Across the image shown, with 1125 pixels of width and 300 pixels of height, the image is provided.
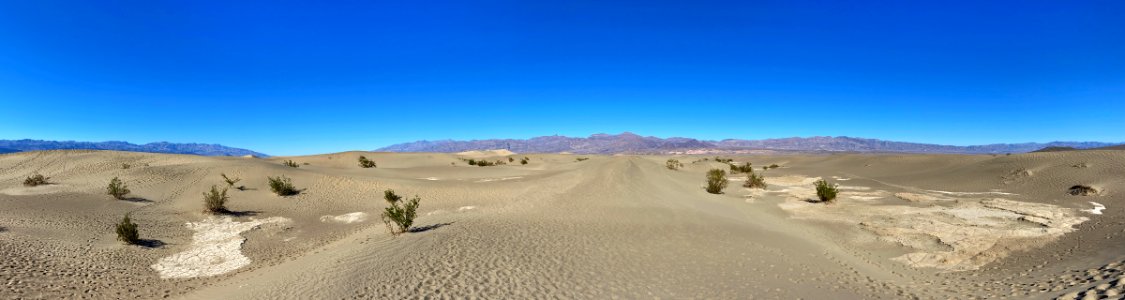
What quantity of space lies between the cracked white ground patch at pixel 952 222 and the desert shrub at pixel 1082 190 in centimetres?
175

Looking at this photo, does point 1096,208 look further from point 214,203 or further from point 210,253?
point 214,203

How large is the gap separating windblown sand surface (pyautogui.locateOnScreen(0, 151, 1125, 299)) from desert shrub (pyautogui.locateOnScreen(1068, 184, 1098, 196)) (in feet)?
1.14

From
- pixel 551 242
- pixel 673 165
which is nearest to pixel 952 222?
pixel 551 242

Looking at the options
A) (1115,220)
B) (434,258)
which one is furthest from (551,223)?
(1115,220)

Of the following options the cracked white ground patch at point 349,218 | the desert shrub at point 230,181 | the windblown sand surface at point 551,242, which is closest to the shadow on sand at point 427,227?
the windblown sand surface at point 551,242

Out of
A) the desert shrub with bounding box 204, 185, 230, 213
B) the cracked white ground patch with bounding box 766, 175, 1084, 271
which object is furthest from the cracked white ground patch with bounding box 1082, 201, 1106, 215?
the desert shrub with bounding box 204, 185, 230, 213

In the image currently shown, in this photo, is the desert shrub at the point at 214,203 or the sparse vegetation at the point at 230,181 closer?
the desert shrub at the point at 214,203

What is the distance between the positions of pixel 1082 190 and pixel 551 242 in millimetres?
19361

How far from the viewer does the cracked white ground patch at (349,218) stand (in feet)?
44.3

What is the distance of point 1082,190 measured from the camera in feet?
50.5

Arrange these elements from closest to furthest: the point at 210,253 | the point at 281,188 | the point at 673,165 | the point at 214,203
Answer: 1. the point at 210,253
2. the point at 214,203
3. the point at 281,188
4. the point at 673,165

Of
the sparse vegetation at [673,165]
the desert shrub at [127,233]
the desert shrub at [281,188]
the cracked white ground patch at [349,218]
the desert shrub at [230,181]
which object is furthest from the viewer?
the sparse vegetation at [673,165]

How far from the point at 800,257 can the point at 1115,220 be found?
9.02 metres

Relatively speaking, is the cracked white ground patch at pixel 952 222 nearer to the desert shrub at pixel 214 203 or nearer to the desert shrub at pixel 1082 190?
the desert shrub at pixel 1082 190
